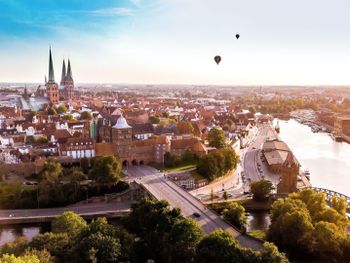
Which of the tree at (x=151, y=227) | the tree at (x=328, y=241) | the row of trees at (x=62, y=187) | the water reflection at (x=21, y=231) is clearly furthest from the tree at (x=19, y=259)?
the row of trees at (x=62, y=187)

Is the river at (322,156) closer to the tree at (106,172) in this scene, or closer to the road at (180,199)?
the road at (180,199)

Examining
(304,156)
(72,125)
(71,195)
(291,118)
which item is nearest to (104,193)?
(71,195)

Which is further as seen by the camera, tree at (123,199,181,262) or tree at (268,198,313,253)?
tree at (268,198,313,253)

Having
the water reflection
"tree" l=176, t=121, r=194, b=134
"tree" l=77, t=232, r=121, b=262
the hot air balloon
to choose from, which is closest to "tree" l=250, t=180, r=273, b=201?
the hot air balloon

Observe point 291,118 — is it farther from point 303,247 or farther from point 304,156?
point 303,247

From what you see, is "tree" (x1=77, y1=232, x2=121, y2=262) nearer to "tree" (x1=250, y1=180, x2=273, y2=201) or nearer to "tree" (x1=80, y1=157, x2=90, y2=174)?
"tree" (x1=250, y1=180, x2=273, y2=201)
